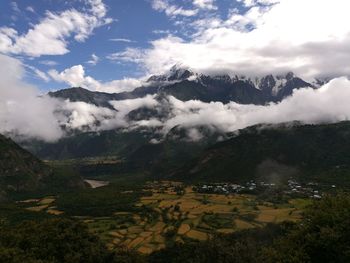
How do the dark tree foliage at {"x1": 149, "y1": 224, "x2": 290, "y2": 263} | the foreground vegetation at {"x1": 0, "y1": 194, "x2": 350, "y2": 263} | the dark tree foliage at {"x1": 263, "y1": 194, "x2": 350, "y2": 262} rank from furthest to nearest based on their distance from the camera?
the dark tree foliage at {"x1": 149, "y1": 224, "x2": 290, "y2": 263}
the foreground vegetation at {"x1": 0, "y1": 194, "x2": 350, "y2": 263}
the dark tree foliage at {"x1": 263, "y1": 194, "x2": 350, "y2": 262}

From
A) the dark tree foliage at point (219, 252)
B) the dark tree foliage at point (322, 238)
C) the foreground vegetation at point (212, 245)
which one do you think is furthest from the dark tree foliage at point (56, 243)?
the dark tree foliage at point (322, 238)

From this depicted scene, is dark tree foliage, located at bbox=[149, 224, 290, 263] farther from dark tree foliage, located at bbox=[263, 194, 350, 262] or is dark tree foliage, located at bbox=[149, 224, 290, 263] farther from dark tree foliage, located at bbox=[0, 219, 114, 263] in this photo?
dark tree foliage, located at bbox=[263, 194, 350, 262]

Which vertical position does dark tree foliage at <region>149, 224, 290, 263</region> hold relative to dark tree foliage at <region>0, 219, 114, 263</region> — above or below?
below

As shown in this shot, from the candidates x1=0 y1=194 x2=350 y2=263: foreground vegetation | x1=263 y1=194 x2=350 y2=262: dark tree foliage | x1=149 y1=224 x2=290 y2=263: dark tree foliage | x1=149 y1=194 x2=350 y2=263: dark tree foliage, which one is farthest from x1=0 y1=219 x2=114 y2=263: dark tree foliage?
x1=263 y1=194 x2=350 y2=262: dark tree foliage

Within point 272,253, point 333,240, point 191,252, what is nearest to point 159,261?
point 191,252

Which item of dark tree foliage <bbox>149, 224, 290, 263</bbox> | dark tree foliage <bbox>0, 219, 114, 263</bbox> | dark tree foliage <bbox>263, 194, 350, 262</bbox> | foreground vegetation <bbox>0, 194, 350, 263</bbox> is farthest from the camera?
dark tree foliage <bbox>149, 224, 290, 263</bbox>

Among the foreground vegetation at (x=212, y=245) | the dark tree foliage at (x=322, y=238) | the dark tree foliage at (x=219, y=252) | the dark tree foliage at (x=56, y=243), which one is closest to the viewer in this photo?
the dark tree foliage at (x=322, y=238)

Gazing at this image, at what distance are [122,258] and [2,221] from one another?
83.1 ft

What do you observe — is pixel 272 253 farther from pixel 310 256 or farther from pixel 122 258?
pixel 122 258

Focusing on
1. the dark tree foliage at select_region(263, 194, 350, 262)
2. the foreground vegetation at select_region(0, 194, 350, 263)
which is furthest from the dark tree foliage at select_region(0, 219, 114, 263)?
the dark tree foliage at select_region(263, 194, 350, 262)

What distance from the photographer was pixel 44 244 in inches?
3359

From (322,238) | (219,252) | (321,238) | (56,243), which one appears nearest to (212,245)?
(219,252)

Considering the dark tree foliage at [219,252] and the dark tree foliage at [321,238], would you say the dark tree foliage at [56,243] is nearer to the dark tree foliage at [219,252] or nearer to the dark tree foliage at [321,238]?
the dark tree foliage at [219,252]

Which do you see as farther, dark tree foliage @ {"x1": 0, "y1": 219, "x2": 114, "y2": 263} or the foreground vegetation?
dark tree foliage @ {"x1": 0, "y1": 219, "x2": 114, "y2": 263}
